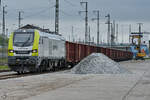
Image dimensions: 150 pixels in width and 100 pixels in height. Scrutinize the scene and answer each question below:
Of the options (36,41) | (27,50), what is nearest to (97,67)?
(36,41)

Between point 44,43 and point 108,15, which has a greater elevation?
point 108,15

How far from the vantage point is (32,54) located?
26.9 m

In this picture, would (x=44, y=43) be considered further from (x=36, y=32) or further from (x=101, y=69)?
(x=101, y=69)

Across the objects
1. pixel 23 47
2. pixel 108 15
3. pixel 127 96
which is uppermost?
pixel 108 15

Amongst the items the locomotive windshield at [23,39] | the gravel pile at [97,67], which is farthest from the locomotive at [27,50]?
the gravel pile at [97,67]

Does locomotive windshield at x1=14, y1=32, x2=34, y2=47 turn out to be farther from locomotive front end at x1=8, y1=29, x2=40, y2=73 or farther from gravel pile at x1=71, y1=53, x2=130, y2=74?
gravel pile at x1=71, y1=53, x2=130, y2=74

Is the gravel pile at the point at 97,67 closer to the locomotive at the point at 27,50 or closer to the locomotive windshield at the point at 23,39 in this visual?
the locomotive at the point at 27,50

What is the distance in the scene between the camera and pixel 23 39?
1081 inches

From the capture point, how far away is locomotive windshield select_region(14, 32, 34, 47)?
27.2 metres

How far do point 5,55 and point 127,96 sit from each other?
34.4 m

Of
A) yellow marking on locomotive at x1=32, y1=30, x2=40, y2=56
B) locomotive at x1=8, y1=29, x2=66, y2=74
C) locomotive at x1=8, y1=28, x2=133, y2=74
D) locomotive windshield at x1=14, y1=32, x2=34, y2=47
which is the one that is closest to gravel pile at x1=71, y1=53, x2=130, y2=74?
locomotive at x1=8, y1=28, x2=133, y2=74

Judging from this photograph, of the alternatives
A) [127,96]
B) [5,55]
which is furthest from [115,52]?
[127,96]

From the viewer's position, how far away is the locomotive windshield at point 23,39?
89.1ft

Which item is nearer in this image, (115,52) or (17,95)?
(17,95)
